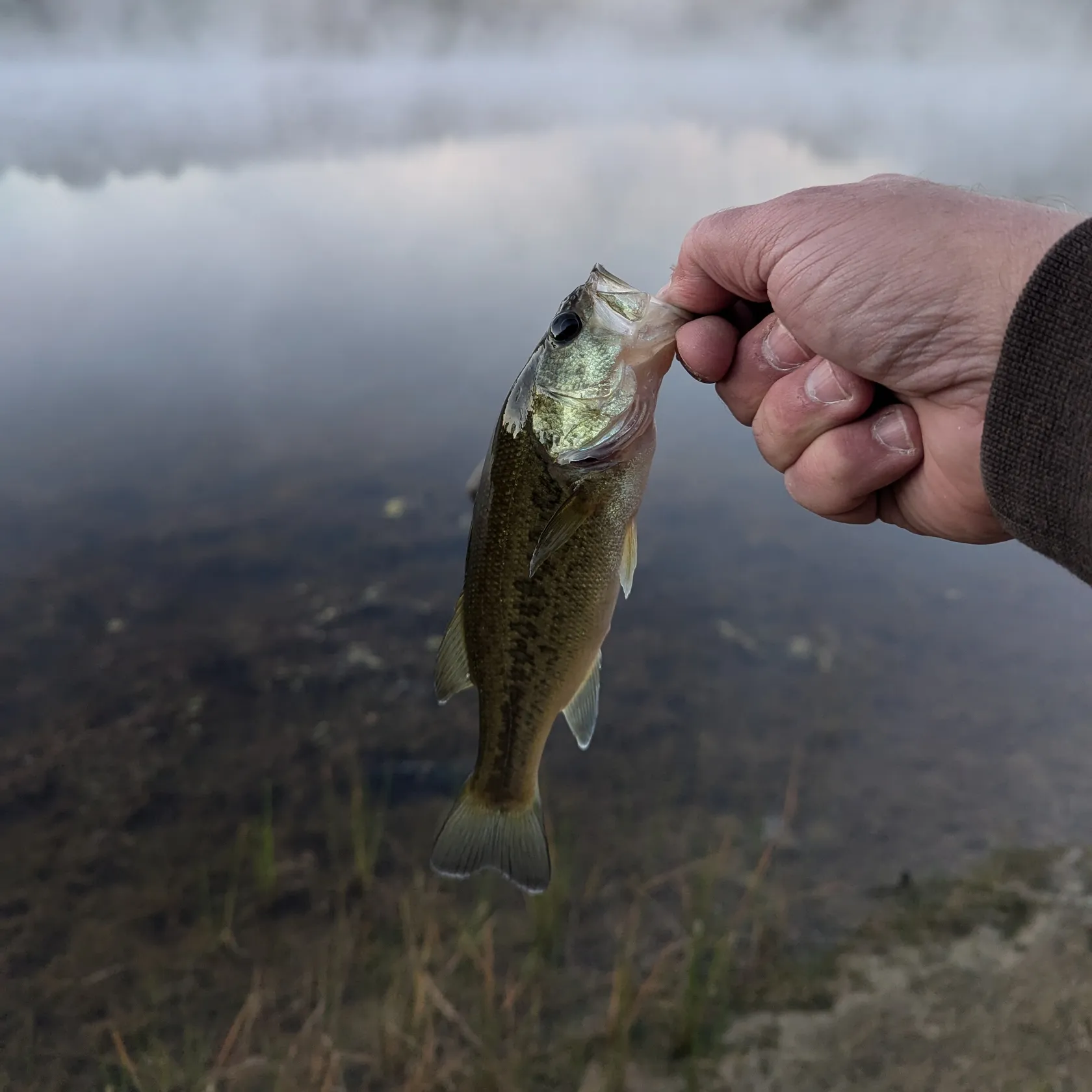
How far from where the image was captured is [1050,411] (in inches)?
69.1

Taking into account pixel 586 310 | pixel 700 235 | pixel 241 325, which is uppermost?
pixel 700 235

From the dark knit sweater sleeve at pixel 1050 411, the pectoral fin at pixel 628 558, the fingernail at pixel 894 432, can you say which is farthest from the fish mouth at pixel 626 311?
the dark knit sweater sleeve at pixel 1050 411

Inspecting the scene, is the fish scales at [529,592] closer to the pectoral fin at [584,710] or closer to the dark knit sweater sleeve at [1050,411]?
the pectoral fin at [584,710]

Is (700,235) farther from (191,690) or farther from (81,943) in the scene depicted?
(191,690)

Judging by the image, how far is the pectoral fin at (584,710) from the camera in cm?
253

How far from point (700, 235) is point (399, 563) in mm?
5466

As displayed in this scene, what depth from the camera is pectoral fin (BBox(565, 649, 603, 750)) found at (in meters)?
2.53

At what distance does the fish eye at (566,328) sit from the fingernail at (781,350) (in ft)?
2.03

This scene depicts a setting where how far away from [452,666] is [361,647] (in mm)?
4097

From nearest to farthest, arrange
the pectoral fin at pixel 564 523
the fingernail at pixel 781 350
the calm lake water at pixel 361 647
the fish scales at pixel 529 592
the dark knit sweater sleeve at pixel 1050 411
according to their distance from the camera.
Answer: the dark knit sweater sleeve at pixel 1050 411 < the pectoral fin at pixel 564 523 < the fish scales at pixel 529 592 < the fingernail at pixel 781 350 < the calm lake water at pixel 361 647

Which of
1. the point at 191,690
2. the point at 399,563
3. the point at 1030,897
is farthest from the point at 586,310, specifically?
the point at 399,563

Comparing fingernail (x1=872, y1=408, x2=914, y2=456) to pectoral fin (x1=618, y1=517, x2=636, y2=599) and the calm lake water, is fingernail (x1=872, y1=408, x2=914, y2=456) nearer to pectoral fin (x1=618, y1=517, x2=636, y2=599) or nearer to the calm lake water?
pectoral fin (x1=618, y1=517, x2=636, y2=599)

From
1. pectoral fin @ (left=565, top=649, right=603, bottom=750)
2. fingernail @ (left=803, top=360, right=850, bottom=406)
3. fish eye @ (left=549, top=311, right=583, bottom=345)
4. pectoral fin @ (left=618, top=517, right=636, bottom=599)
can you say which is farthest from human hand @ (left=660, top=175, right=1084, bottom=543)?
pectoral fin @ (left=565, top=649, right=603, bottom=750)

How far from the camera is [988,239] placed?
6.25 ft
